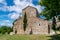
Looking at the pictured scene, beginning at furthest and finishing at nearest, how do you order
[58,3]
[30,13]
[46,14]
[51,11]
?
[30,13]
[46,14]
[51,11]
[58,3]

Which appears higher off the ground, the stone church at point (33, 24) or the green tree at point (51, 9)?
the green tree at point (51, 9)

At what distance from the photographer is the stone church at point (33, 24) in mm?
47772

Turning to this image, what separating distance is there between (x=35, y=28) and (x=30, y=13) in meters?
5.61

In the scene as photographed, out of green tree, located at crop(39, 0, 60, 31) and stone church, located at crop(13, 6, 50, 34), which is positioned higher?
green tree, located at crop(39, 0, 60, 31)

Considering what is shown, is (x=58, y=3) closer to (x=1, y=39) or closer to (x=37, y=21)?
(x=1, y=39)

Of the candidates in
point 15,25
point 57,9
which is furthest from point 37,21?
point 57,9

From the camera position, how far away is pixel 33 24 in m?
49.0

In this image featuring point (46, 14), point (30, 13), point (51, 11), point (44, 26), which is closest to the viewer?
point (51, 11)

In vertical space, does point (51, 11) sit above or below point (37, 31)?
above

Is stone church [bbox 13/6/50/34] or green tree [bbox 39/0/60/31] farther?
stone church [bbox 13/6/50/34]

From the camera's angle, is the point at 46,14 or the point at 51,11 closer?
the point at 51,11

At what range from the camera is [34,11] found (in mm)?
51750

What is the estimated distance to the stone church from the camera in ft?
157

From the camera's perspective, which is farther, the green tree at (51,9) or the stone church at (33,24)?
the stone church at (33,24)
